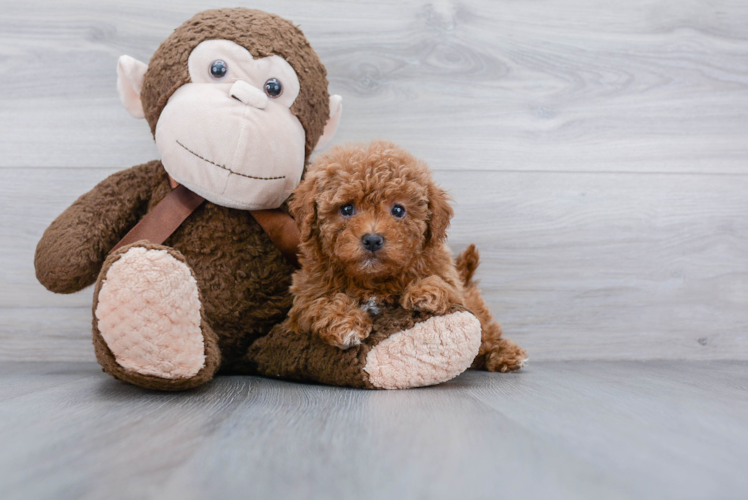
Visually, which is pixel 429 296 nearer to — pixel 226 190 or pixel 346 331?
pixel 346 331

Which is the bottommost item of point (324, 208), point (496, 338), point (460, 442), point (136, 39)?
point (496, 338)

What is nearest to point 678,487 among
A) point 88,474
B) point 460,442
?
point 460,442

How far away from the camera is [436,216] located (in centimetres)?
86

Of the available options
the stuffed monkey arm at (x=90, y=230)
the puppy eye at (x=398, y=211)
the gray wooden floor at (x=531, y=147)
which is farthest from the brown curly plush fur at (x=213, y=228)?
the puppy eye at (x=398, y=211)

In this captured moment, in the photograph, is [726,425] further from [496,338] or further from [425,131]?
[425,131]

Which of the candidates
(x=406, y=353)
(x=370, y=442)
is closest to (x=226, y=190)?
(x=406, y=353)

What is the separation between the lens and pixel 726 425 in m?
0.66

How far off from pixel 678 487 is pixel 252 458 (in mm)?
400

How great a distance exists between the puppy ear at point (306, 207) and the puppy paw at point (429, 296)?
0.19 m

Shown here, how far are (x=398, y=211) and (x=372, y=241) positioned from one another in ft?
0.27

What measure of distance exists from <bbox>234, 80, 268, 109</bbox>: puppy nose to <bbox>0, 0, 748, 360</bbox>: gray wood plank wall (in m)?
0.38

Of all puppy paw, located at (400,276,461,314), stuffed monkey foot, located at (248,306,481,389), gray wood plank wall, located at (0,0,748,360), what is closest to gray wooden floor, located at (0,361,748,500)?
stuffed monkey foot, located at (248,306,481,389)

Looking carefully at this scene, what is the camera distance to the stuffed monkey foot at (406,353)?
31.5 inches

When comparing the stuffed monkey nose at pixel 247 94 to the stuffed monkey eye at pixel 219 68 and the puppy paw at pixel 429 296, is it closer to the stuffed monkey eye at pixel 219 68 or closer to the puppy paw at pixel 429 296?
the stuffed monkey eye at pixel 219 68
